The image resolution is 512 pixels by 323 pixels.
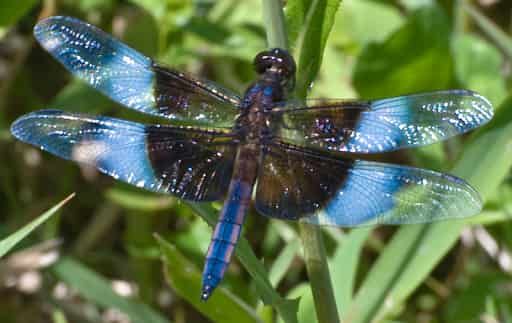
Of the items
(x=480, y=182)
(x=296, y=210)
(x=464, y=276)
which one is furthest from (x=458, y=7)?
(x=296, y=210)

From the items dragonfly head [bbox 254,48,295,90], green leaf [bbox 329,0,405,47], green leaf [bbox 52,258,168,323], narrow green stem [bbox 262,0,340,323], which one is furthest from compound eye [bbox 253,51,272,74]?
green leaf [bbox 329,0,405,47]

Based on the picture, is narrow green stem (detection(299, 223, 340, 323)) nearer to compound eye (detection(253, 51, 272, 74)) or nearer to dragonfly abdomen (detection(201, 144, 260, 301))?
dragonfly abdomen (detection(201, 144, 260, 301))

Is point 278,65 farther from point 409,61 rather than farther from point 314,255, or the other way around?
point 409,61

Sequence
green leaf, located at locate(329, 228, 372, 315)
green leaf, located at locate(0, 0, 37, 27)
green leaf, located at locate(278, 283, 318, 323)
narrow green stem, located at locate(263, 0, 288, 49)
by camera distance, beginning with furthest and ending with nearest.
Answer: green leaf, located at locate(0, 0, 37, 27), green leaf, located at locate(329, 228, 372, 315), green leaf, located at locate(278, 283, 318, 323), narrow green stem, located at locate(263, 0, 288, 49)

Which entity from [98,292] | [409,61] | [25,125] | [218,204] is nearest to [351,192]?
[218,204]

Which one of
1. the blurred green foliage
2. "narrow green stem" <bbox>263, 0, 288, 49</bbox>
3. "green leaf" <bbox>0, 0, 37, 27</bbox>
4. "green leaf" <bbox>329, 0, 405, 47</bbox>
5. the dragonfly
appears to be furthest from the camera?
"green leaf" <bbox>329, 0, 405, 47</bbox>

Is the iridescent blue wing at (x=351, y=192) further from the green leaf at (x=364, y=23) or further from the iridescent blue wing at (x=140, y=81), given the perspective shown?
the green leaf at (x=364, y=23)
